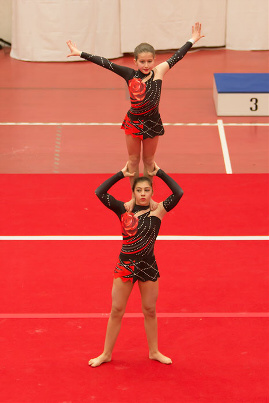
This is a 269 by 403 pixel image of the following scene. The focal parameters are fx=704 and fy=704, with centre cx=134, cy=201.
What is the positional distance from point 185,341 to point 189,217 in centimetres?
222

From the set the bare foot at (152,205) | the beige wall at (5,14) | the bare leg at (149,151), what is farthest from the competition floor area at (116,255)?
the beige wall at (5,14)

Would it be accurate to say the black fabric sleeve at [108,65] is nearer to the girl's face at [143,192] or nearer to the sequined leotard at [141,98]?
the sequined leotard at [141,98]

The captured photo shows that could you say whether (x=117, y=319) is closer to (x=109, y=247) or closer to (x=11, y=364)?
(x=11, y=364)

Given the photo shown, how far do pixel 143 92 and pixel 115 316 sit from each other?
5.57ft

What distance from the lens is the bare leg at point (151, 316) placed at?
455cm

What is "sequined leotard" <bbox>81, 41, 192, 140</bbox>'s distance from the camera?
527 cm

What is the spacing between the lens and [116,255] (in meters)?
6.34

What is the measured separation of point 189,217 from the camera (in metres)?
7.07

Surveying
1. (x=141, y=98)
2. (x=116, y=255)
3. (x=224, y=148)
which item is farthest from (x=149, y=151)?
(x=224, y=148)

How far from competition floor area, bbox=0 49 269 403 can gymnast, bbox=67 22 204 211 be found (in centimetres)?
113

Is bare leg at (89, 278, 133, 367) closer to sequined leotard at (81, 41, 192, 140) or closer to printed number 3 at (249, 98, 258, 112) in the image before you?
sequined leotard at (81, 41, 192, 140)

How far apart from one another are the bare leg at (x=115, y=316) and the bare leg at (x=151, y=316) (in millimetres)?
105

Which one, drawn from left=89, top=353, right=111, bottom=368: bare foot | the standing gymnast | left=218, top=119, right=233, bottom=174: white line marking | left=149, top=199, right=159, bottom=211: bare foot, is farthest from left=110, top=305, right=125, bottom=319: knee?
left=218, top=119, right=233, bottom=174: white line marking

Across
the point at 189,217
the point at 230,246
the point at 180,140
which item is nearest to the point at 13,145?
the point at 180,140
